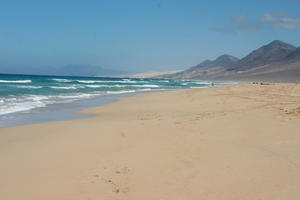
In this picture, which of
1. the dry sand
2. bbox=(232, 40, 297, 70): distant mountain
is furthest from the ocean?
bbox=(232, 40, 297, 70): distant mountain

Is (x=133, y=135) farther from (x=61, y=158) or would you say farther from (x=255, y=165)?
(x=255, y=165)

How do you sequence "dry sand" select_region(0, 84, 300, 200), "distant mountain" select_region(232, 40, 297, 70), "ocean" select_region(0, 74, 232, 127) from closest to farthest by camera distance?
1. "dry sand" select_region(0, 84, 300, 200)
2. "ocean" select_region(0, 74, 232, 127)
3. "distant mountain" select_region(232, 40, 297, 70)

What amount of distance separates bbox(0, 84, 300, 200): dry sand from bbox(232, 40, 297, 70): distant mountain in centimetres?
12902

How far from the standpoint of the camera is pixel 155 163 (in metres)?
4.90

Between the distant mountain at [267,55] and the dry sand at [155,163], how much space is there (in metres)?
129

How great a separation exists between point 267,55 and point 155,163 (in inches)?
5850

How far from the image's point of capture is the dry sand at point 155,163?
3779 millimetres

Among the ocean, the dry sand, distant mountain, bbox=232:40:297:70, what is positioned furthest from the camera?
distant mountain, bbox=232:40:297:70

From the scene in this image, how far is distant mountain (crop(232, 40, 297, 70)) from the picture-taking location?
131225mm

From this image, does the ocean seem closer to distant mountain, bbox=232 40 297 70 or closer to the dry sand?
the dry sand

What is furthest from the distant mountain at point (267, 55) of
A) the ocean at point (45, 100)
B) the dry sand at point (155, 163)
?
the dry sand at point (155, 163)

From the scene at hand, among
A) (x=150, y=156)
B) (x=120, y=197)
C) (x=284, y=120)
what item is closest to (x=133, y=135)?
(x=150, y=156)

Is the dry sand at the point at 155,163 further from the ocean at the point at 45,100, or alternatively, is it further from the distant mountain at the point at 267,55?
the distant mountain at the point at 267,55

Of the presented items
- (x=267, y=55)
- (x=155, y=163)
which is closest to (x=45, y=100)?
(x=155, y=163)
